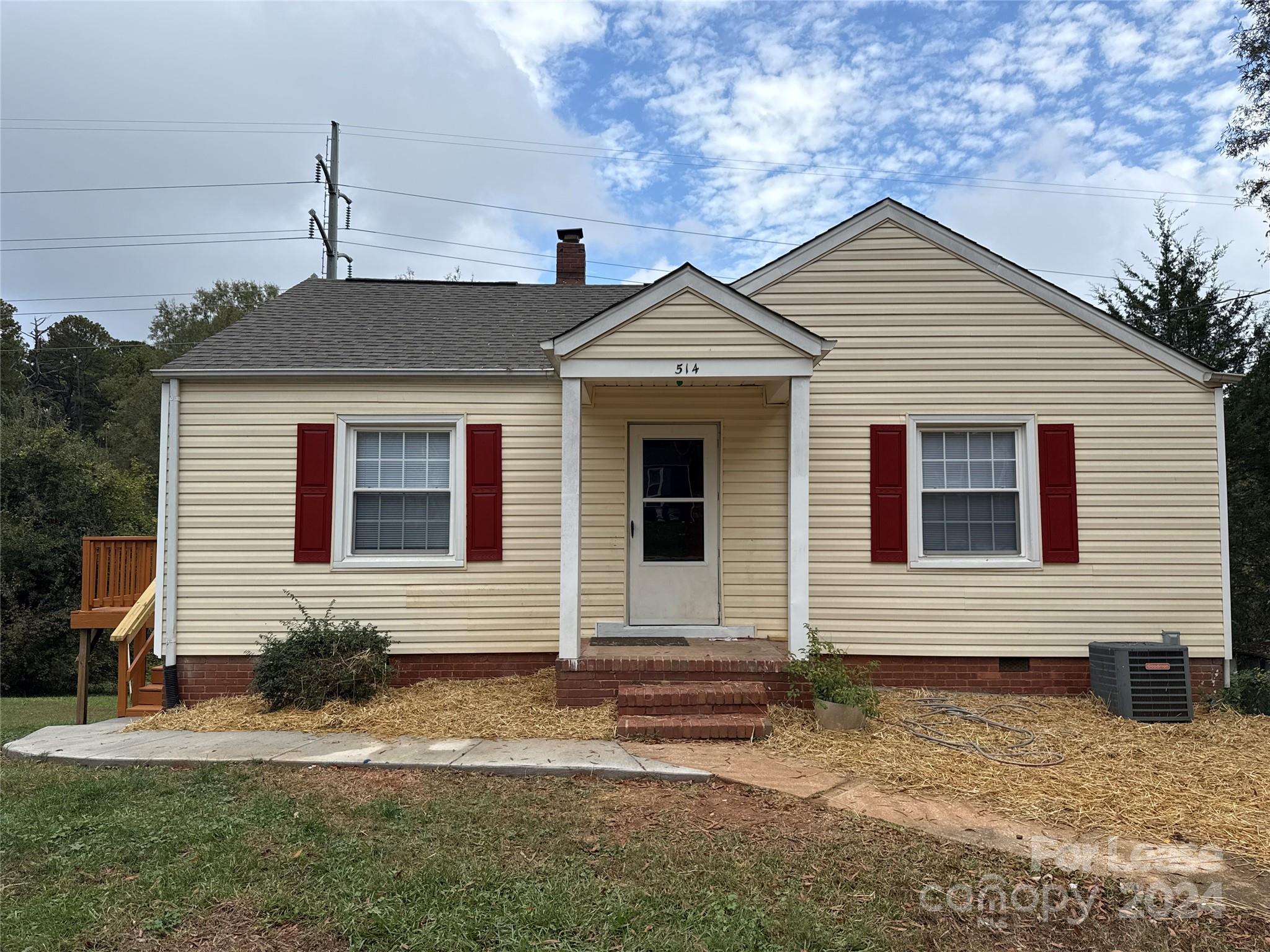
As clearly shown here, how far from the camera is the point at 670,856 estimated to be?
3.39m

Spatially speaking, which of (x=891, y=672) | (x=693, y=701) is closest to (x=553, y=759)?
(x=693, y=701)

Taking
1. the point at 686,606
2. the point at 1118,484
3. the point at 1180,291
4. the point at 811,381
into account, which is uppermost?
the point at 1180,291

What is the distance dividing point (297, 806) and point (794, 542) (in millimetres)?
4146

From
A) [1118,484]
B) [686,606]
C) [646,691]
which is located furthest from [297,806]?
[1118,484]

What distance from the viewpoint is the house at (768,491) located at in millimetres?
7109

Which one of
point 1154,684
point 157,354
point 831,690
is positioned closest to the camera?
point 831,690

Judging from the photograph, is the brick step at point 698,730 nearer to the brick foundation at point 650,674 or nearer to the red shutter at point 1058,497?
the brick foundation at point 650,674

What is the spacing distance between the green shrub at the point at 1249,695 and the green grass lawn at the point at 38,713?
1064cm

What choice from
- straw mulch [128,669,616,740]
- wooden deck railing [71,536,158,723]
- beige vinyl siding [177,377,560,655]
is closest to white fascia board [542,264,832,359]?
beige vinyl siding [177,377,560,655]

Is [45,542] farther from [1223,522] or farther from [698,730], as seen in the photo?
[1223,522]

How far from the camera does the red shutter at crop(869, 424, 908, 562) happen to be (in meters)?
7.14

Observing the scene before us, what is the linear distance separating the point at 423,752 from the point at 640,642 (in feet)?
8.29

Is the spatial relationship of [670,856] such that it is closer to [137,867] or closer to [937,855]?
[937,855]

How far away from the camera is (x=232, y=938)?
2.78m
